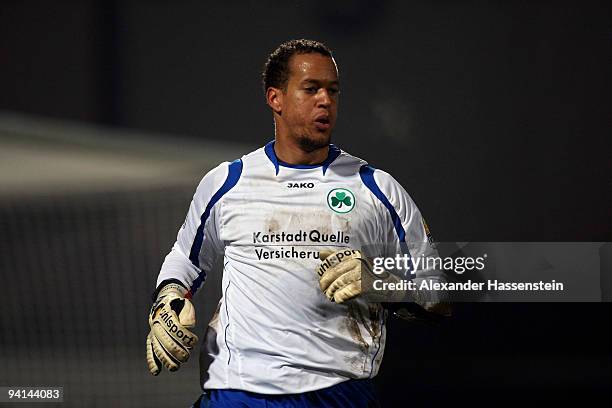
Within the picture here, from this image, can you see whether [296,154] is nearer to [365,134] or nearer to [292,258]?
[292,258]

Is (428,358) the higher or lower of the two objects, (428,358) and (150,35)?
the lower

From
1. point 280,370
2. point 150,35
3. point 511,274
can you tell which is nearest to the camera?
point 280,370

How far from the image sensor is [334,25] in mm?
3650

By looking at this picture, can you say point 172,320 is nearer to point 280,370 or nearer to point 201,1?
point 280,370

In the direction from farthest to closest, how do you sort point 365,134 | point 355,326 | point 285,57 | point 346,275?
point 365,134 → point 285,57 → point 355,326 → point 346,275

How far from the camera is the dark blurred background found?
3.59 meters

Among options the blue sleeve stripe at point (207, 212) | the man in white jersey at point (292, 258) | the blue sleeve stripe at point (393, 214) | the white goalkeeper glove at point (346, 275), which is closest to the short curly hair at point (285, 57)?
the man in white jersey at point (292, 258)

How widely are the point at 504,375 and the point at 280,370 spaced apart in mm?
1250

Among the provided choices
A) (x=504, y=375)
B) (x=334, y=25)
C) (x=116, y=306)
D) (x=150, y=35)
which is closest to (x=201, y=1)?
(x=150, y=35)

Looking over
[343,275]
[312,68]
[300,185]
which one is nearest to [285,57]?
[312,68]

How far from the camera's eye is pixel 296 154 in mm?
2848

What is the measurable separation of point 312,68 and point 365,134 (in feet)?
2.93

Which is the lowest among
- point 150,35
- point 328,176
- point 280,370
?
point 280,370

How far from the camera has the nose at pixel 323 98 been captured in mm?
2752
